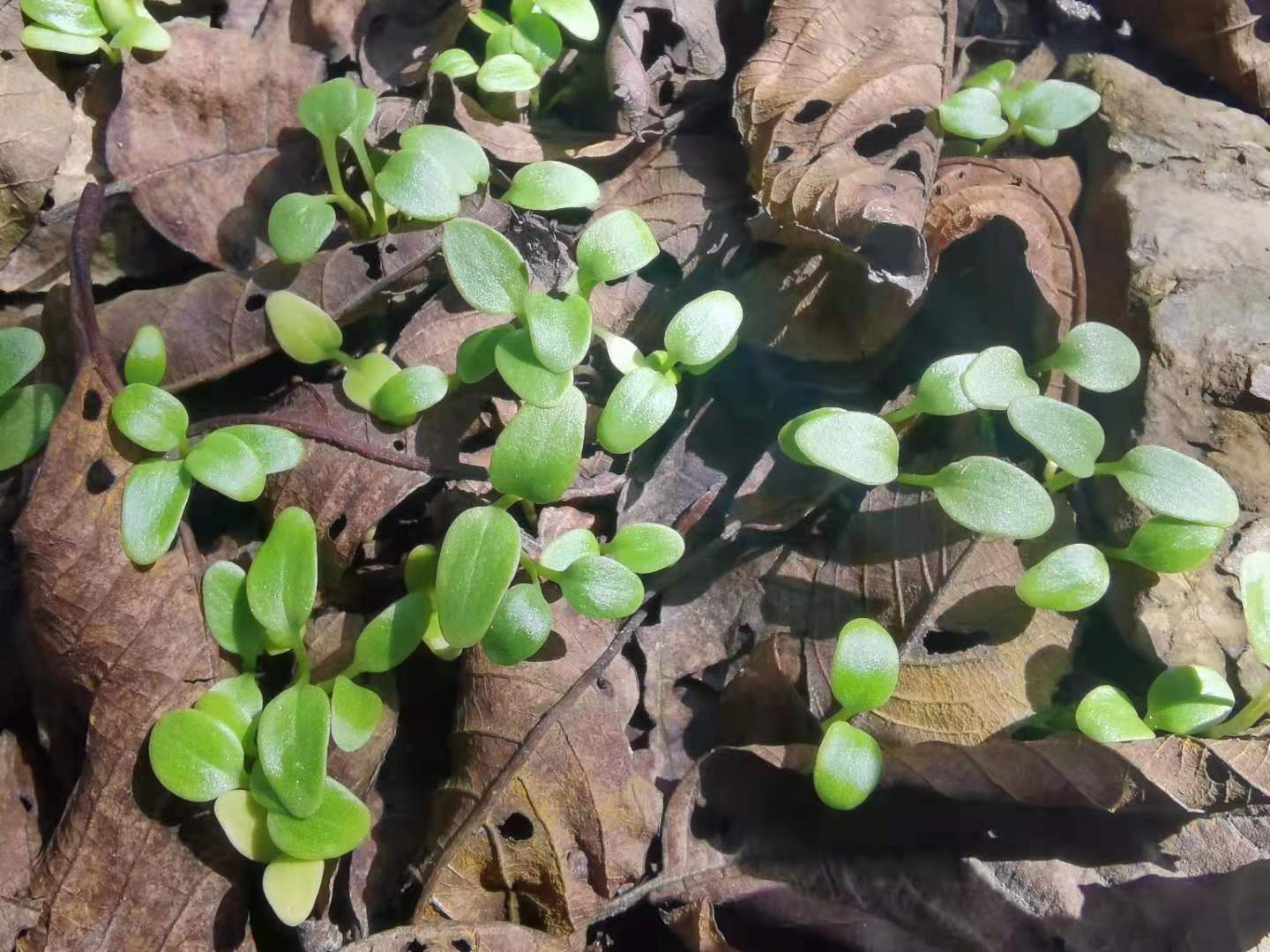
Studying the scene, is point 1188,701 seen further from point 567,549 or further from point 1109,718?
point 567,549

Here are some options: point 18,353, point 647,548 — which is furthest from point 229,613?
point 647,548

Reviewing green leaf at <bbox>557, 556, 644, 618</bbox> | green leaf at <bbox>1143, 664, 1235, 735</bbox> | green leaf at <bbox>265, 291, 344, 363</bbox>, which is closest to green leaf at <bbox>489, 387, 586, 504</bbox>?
green leaf at <bbox>557, 556, 644, 618</bbox>

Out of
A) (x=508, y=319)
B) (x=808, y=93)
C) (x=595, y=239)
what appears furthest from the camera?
(x=808, y=93)

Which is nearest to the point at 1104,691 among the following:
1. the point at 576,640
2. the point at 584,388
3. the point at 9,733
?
the point at 576,640

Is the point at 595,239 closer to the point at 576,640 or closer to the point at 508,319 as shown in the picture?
the point at 508,319

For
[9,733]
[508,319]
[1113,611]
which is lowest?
[9,733]

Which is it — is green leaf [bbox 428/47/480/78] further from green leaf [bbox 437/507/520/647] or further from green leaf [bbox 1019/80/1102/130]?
green leaf [bbox 1019/80/1102/130]
